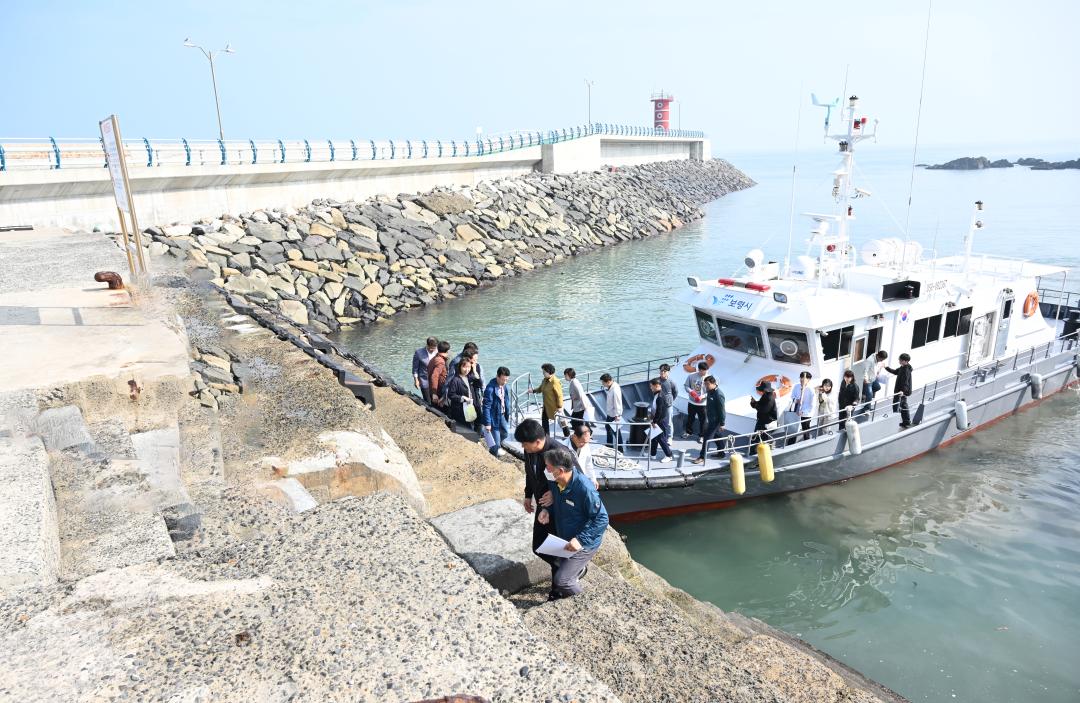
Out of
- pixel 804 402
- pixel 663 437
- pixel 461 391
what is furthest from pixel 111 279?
pixel 804 402

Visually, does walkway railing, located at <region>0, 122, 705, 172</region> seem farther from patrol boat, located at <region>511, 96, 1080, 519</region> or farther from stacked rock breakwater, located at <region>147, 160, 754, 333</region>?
patrol boat, located at <region>511, 96, 1080, 519</region>

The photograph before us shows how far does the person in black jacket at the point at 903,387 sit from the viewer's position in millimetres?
10789

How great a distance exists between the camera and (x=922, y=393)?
1165 cm

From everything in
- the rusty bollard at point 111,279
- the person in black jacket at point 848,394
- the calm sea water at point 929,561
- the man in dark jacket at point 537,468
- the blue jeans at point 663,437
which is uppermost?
the rusty bollard at point 111,279

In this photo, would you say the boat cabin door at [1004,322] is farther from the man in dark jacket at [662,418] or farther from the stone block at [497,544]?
the stone block at [497,544]

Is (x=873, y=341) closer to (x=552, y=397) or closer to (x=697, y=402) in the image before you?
(x=697, y=402)

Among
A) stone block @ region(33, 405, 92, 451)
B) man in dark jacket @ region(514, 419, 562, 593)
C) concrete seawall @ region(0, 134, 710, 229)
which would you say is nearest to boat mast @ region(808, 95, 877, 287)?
man in dark jacket @ region(514, 419, 562, 593)

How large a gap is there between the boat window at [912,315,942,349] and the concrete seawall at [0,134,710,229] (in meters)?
20.8

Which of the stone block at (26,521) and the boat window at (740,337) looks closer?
the stone block at (26,521)

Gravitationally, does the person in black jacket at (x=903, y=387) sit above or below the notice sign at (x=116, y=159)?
below

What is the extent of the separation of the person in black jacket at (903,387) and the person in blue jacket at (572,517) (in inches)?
334

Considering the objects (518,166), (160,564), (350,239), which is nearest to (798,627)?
(160,564)

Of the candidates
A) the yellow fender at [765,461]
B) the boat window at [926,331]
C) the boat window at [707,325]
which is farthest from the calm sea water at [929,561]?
the boat window at [707,325]

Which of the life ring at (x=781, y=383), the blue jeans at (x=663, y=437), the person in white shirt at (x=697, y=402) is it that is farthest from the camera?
the life ring at (x=781, y=383)
